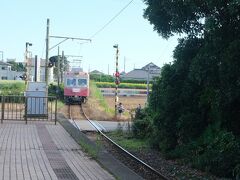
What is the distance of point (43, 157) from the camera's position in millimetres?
12984

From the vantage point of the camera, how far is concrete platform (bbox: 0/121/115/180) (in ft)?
35.1

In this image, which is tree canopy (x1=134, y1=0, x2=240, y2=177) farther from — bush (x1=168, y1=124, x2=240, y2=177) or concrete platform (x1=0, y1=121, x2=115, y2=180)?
concrete platform (x1=0, y1=121, x2=115, y2=180)

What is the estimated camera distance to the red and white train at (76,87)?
46281mm

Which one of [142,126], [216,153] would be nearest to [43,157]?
[216,153]

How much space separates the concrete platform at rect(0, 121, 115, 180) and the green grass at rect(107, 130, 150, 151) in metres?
2.35

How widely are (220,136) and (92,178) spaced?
4.06 m

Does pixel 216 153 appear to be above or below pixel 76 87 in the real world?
below

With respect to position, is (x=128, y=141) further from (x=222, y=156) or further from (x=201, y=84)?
(x=222, y=156)

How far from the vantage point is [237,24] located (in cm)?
1099

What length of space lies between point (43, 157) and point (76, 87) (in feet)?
110

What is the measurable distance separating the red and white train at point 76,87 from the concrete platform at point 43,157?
2647cm

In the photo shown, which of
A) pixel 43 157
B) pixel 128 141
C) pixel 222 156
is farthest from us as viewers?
pixel 128 141

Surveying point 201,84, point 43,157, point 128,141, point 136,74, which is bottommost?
point 128,141

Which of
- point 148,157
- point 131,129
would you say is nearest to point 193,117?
point 148,157
